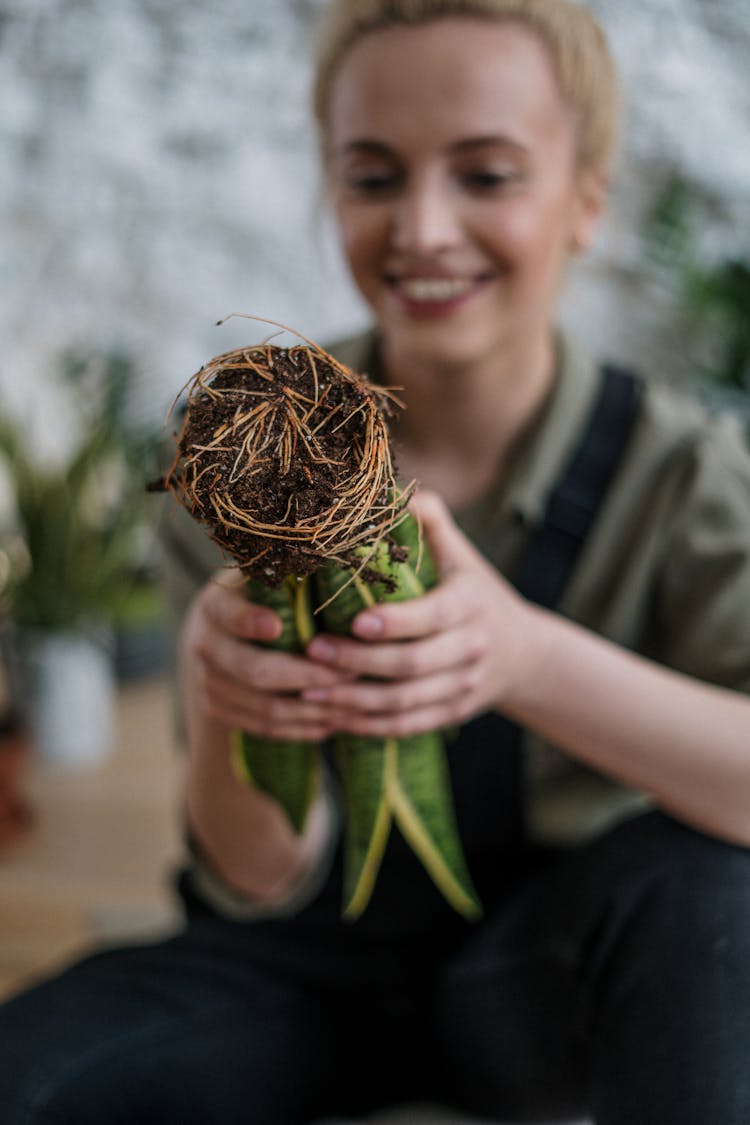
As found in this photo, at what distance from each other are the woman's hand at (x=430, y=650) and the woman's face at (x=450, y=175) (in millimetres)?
309

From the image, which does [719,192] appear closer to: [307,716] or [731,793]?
[731,793]

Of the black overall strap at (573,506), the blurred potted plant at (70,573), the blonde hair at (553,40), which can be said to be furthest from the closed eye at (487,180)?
the blurred potted plant at (70,573)

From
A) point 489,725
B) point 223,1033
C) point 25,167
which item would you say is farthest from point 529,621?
point 25,167

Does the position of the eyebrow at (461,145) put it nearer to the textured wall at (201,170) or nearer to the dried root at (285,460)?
the dried root at (285,460)

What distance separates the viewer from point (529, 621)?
68cm

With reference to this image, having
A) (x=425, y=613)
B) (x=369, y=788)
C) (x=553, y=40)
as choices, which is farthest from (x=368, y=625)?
(x=553, y=40)

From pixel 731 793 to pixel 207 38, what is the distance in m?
1.81

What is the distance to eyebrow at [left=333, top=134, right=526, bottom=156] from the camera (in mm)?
805

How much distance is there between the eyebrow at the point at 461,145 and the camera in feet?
2.64

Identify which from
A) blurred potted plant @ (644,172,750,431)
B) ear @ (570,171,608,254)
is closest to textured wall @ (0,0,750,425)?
blurred potted plant @ (644,172,750,431)

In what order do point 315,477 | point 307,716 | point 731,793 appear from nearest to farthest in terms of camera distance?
1. point 315,477
2. point 307,716
3. point 731,793

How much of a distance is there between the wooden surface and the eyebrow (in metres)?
0.99

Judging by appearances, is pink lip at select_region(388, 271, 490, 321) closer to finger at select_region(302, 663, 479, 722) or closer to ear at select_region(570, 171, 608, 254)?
ear at select_region(570, 171, 608, 254)

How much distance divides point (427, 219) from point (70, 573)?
1019 millimetres
